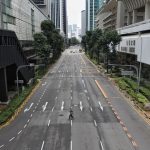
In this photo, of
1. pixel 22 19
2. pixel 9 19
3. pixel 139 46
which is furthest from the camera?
pixel 22 19

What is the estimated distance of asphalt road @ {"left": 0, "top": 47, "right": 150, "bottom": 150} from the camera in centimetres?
3209

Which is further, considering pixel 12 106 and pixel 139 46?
pixel 139 46

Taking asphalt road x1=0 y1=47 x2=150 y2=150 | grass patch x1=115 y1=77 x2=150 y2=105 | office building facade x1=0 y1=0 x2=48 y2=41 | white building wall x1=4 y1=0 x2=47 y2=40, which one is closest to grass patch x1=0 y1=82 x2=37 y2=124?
asphalt road x1=0 y1=47 x2=150 y2=150

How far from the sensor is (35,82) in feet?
244

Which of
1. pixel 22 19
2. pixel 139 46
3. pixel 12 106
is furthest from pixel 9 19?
pixel 12 106

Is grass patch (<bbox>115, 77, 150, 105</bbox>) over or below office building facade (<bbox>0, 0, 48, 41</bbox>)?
below

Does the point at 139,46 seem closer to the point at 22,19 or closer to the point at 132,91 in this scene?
the point at 132,91

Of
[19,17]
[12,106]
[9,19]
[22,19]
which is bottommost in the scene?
[12,106]

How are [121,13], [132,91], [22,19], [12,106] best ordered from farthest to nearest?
[121,13] → [22,19] → [132,91] → [12,106]

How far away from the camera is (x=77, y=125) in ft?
129

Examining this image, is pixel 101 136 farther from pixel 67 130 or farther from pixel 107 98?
pixel 107 98

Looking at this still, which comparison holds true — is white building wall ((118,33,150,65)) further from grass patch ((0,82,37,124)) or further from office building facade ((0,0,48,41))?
office building facade ((0,0,48,41))

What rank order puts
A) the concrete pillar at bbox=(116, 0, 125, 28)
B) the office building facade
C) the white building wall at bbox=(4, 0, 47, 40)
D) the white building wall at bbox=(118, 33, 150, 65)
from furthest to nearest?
1. the concrete pillar at bbox=(116, 0, 125, 28)
2. the white building wall at bbox=(4, 0, 47, 40)
3. the office building facade
4. the white building wall at bbox=(118, 33, 150, 65)

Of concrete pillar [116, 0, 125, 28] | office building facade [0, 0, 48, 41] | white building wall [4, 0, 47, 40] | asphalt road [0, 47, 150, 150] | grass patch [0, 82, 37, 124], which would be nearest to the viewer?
asphalt road [0, 47, 150, 150]
